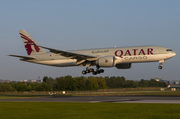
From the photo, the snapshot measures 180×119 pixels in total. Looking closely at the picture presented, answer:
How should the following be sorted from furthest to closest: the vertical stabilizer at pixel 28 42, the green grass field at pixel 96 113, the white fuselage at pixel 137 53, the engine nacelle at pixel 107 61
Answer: the vertical stabilizer at pixel 28 42
the engine nacelle at pixel 107 61
the white fuselage at pixel 137 53
the green grass field at pixel 96 113

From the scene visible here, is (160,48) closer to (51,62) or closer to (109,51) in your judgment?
(109,51)

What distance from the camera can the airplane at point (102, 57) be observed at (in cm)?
3922

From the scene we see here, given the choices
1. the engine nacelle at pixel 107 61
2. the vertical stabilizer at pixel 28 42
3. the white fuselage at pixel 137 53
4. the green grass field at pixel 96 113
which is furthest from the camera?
the vertical stabilizer at pixel 28 42

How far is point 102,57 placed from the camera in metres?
40.7

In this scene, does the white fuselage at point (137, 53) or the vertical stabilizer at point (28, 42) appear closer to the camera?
the white fuselage at point (137, 53)

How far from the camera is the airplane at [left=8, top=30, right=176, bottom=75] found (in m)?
39.2

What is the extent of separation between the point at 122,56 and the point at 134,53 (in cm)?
210

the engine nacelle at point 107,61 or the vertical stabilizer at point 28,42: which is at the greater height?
the vertical stabilizer at point 28,42

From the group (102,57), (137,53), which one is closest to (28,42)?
(102,57)

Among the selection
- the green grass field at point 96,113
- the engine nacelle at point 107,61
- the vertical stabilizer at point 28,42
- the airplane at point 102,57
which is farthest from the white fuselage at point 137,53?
the green grass field at point 96,113

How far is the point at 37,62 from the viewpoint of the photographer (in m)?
46.8

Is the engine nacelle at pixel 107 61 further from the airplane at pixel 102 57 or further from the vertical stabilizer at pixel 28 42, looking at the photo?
the vertical stabilizer at pixel 28 42

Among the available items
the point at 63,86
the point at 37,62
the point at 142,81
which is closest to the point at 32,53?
the point at 37,62

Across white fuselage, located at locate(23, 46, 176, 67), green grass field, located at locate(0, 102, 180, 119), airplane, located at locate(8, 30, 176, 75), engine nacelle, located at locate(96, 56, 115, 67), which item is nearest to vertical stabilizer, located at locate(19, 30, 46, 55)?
airplane, located at locate(8, 30, 176, 75)
